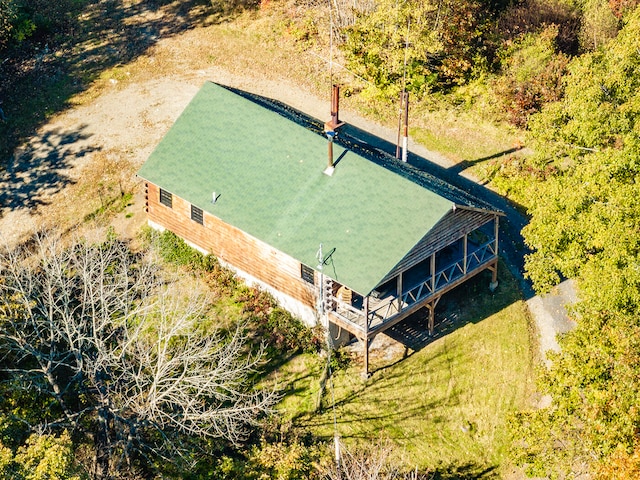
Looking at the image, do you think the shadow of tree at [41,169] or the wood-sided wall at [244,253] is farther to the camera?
the shadow of tree at [41,169]

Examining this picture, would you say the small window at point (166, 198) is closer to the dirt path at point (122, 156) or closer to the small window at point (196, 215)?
the small window at point (196, 215)

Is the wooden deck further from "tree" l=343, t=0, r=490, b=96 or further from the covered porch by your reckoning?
"tree" l=343, t=0, r=490, b=96

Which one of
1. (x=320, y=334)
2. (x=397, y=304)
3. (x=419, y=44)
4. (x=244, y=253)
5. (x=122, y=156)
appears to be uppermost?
(x=419, y=44)

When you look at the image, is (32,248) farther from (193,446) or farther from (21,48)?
(21,48)

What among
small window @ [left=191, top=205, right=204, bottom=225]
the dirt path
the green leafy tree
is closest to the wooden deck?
the dirt path

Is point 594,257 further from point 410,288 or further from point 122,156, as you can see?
point 122,156

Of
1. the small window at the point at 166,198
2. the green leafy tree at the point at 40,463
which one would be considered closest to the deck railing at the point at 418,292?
the small window at the point at 166,198

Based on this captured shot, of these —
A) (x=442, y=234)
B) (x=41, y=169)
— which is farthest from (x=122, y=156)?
(x=442, y=234)
